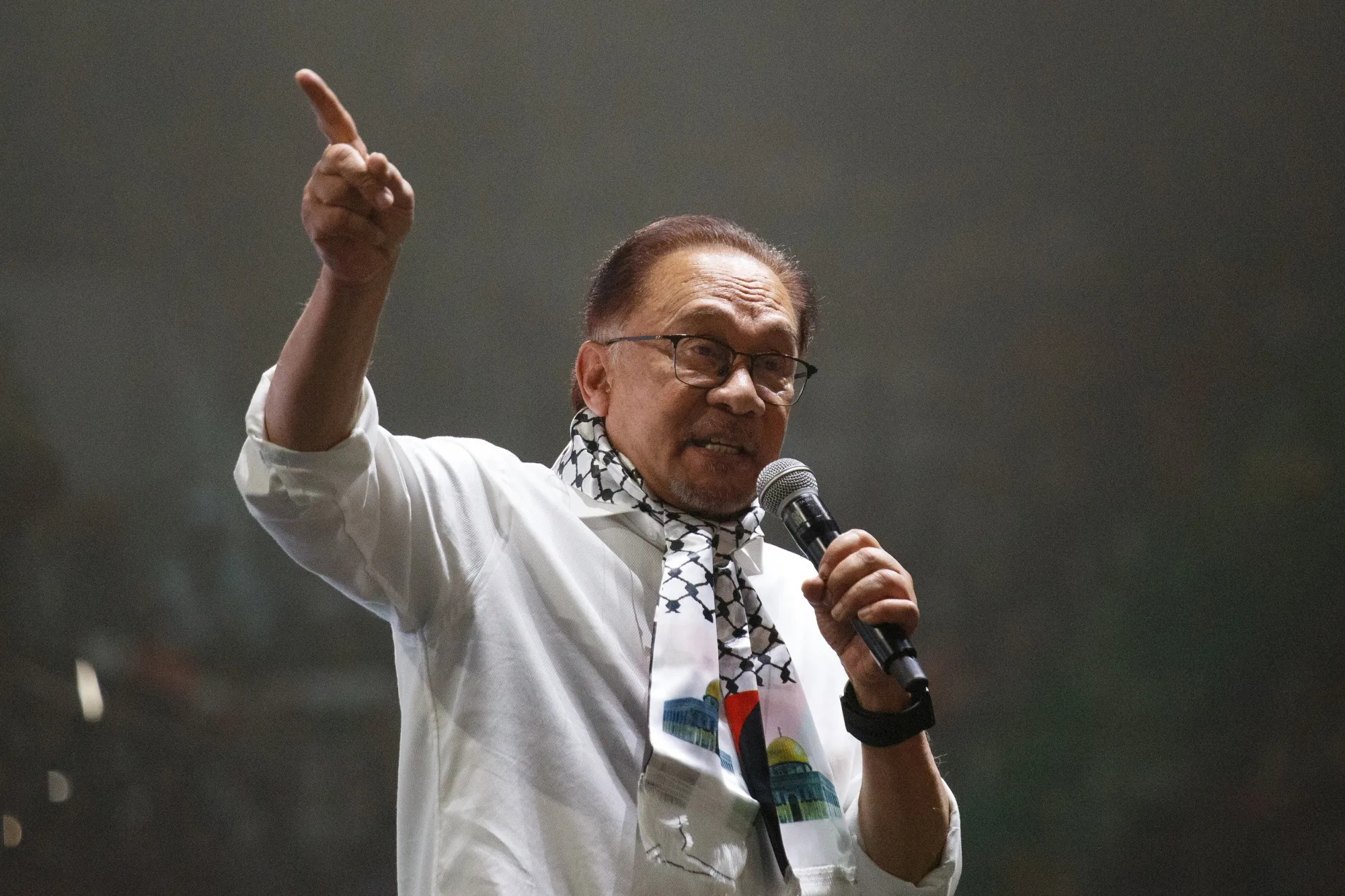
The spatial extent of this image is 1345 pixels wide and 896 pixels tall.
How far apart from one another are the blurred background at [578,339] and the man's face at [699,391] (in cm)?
73

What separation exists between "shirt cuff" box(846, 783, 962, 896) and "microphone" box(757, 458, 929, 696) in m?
0.26

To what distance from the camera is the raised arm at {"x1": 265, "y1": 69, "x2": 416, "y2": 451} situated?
43.1 inches

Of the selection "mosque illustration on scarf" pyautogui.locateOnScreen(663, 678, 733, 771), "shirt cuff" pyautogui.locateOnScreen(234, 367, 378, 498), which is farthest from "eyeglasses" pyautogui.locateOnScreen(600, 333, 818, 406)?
"shirt cuff" pyautogui.locateOnScreen(234, 367, 378, 498)

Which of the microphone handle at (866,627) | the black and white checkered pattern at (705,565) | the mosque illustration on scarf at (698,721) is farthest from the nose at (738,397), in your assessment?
the mosque illustration on scarf at (698,721)

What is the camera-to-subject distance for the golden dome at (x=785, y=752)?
1.46 m

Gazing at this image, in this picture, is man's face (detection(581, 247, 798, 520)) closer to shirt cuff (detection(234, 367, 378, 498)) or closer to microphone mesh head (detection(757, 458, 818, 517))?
microphone mesh head (detection(757, 458, 818, 517))

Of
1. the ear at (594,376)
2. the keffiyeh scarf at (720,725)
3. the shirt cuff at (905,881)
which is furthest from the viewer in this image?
the ear at (594,376)

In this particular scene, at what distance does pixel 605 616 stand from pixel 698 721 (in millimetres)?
185

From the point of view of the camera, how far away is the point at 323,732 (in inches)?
86.7

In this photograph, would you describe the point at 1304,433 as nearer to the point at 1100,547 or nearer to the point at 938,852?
the point at 1100,547

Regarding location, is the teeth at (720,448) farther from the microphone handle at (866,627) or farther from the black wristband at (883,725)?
the black wristband at (883,725)

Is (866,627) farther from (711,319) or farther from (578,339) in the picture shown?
(578,339)

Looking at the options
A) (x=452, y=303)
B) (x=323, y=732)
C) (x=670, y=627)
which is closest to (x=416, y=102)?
(x=452, y=303)

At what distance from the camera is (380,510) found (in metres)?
1.28
